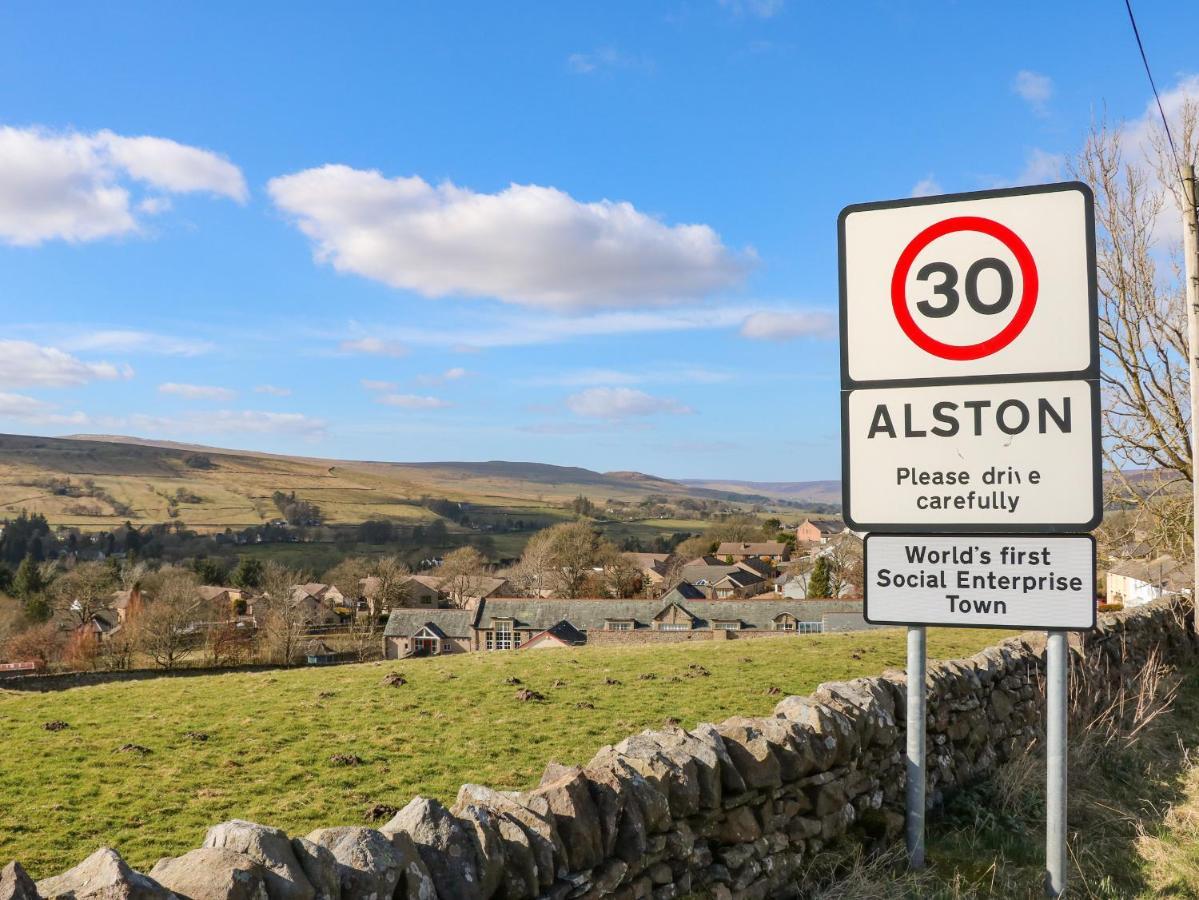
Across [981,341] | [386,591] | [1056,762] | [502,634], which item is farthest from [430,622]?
[981,341]

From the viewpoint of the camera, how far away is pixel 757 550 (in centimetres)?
12169

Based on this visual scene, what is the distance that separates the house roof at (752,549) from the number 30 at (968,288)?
11370cm

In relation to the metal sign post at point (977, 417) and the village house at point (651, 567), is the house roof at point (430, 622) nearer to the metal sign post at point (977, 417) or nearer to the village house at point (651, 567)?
the village house at point (651, 567)

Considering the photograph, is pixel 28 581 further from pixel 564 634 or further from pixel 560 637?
pixel 560 637

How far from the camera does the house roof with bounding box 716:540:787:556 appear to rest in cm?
11921

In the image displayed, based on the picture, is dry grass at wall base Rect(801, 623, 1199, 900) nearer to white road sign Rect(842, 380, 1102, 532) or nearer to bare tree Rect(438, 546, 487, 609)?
white road sign Rect(842, 380, 1102, 532)

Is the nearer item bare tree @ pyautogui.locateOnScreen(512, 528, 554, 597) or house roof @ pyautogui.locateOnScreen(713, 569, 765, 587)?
bare tree @ pyautogui.locateOnScreen(512, 528, 554, 597)

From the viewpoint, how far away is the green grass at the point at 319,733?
8984 mm

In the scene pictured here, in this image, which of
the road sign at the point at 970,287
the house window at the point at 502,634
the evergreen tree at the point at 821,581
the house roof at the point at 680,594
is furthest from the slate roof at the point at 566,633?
the road sign at the point at 970,287

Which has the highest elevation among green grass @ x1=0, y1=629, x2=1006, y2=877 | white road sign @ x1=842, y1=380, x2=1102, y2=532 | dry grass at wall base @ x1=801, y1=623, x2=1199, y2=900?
white road sign @ x1=842, y1=380, x2=1102, y2=532

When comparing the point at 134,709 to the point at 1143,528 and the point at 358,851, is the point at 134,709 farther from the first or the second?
the point at 1143,528

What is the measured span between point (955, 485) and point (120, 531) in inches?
5724

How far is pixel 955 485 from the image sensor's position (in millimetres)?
4484

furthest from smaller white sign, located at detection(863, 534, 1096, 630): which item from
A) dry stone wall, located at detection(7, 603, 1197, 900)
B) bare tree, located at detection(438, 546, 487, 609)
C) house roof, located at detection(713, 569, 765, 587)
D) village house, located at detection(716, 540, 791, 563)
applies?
village house, located at detection(716, 540, 791, 563)
